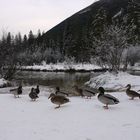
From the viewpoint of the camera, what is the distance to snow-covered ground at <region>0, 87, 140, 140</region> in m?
7.89

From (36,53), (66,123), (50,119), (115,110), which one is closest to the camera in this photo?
(66,123)

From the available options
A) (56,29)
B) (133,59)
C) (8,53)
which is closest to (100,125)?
(8,53)

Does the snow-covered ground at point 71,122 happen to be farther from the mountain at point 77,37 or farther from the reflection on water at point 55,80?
the mountain at point 77,37

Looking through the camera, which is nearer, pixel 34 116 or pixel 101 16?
pixel 34 116

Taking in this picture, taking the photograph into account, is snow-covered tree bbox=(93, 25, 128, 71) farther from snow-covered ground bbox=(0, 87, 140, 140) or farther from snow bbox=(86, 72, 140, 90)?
snow-covered ground bbox=(0, 87, 140, 140)

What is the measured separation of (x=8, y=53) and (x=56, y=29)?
128597mm

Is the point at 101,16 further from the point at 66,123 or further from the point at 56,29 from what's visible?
the point at 56,29

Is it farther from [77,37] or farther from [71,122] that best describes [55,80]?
[77,37]

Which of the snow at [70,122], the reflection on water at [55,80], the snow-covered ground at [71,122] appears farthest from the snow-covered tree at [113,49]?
the snow-covered ground at [71,122]

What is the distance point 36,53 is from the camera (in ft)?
343

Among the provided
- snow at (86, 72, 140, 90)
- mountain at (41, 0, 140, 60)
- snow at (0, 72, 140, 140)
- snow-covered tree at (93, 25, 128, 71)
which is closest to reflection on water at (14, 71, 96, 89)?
snow at (86, 72, 140, 90)

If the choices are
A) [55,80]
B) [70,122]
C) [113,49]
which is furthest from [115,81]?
[70,122]

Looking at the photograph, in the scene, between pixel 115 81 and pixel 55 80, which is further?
pixel 55 80

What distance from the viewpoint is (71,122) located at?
29.3 feet
